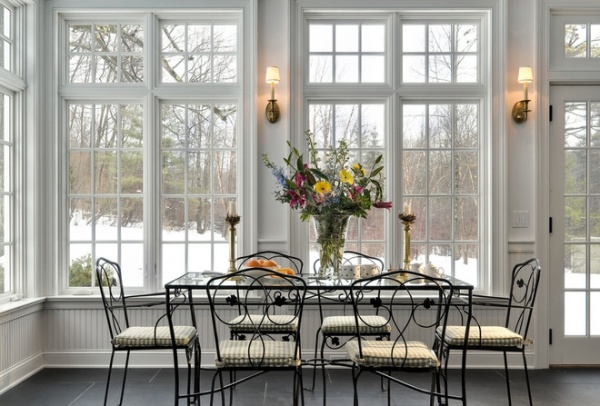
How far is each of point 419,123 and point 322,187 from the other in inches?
59.3

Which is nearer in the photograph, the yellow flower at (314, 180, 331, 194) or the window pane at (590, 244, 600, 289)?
the yellow flower at (314, 180, 331, 194)

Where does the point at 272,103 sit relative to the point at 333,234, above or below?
above

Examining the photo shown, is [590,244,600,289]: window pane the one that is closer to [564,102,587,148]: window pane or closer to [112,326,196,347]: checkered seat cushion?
[564,102,587,148]: window pane

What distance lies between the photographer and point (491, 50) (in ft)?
12.5

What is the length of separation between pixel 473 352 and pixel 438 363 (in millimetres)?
1583

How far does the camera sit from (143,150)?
389cm

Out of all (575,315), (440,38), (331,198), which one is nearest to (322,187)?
(331,198)

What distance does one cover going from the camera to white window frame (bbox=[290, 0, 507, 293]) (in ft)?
12.5

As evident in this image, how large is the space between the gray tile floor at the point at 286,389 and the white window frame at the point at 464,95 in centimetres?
78

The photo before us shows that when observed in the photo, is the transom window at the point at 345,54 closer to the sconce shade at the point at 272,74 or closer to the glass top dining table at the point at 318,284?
the sconce shade at the point at 272,74

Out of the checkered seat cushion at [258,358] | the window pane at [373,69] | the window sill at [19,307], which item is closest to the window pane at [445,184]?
the window pane at [373,69]

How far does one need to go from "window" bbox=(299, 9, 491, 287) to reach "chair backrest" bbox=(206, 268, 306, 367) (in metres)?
0.75

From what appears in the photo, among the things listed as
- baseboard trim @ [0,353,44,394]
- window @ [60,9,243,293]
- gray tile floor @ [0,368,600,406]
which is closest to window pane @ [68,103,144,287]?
window @ [60,9,243,293]

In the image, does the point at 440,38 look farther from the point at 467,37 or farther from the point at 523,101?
the point at 523,101
